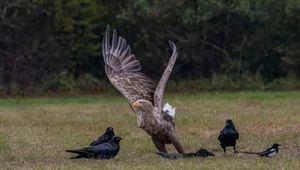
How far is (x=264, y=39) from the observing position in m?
31.0

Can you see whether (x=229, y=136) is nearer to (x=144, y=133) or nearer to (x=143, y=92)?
(x=143, y=92)

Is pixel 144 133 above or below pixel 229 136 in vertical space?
below

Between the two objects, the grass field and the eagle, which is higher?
the eagle

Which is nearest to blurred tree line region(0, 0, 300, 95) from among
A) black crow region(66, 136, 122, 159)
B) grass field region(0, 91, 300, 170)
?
grass field region(0, 91, 300, 170)

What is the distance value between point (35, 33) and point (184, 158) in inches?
873

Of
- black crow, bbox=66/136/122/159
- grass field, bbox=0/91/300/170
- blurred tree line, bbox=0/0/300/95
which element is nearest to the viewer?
grass field, bbox=0/91/300/170

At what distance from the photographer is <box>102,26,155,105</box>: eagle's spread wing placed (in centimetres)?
1062

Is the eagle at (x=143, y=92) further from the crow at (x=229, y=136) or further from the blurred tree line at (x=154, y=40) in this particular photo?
the blurred tree line at (x=154, y=40)

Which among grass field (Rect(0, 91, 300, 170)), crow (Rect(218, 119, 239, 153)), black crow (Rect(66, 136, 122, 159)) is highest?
crow (Rect(218, 119, 239, 153))

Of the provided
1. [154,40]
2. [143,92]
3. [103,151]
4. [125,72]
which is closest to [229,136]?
[143,92]

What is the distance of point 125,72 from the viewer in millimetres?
11445

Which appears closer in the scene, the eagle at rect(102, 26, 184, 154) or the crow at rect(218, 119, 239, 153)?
the eagle at rect(102, 26, 184, 154)

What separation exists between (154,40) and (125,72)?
2011cm

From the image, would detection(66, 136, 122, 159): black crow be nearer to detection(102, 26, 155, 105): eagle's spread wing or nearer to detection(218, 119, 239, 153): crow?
detection(102, 26, 155, 105): eagle's spread wing
